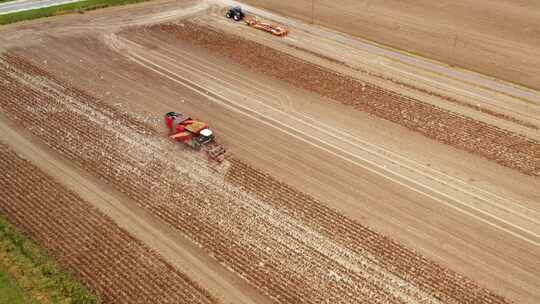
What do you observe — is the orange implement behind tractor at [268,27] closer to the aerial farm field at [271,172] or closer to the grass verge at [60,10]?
the aerial farm field at [271,172]

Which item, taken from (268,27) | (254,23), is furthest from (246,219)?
(254,23)

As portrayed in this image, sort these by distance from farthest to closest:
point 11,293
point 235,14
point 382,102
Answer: point 235,14, point 382,102, point 11,293

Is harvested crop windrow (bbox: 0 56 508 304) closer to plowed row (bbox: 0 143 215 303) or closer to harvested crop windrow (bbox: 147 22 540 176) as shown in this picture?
plowed row (bbox: 0 143 215 303)

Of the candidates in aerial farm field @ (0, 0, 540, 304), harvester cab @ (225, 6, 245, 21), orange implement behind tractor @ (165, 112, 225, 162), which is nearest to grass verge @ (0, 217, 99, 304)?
aerial farm field @ (0, 0, 540, 304)

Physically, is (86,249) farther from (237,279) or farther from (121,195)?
(237,279)

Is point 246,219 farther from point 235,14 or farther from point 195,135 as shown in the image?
point 235,14

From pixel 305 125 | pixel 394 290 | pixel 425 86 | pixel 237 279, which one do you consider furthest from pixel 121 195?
pixel 425 86
